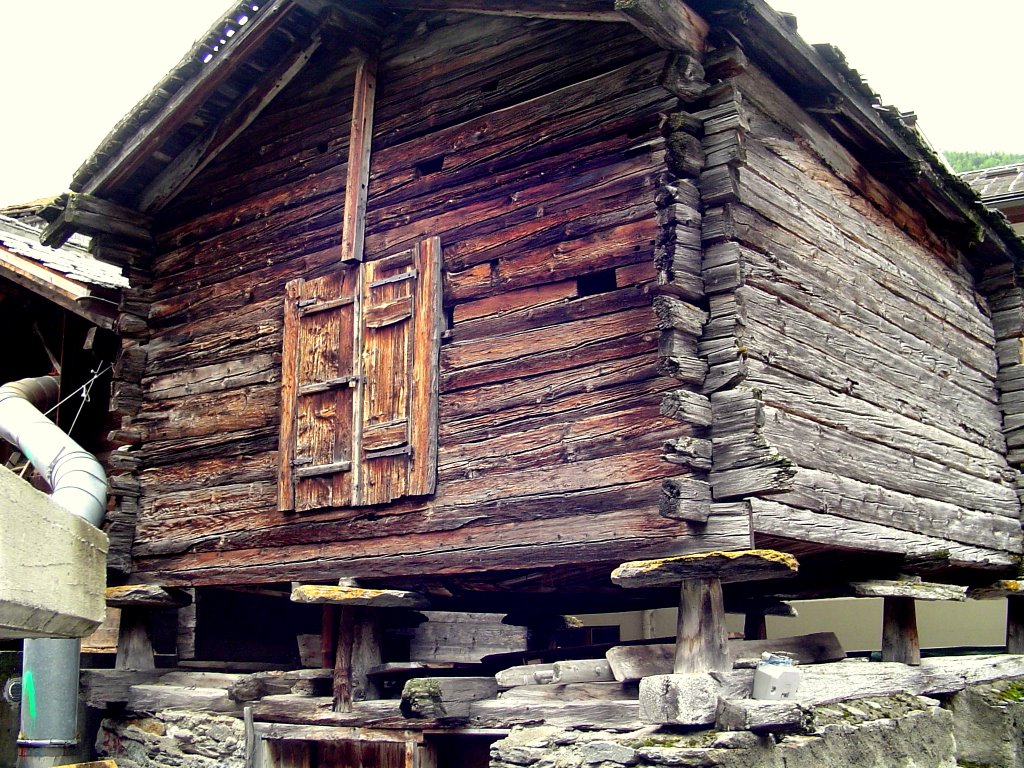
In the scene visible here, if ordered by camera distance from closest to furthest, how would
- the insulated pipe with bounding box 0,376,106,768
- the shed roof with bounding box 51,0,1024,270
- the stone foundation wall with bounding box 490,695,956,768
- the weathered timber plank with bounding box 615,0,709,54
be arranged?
the stone foundation wall with bounding box 490,695,956,768, the weathered timber plank with bounding box 615,0,709,54, the shed roof with bounding box 51,0,1024,270, the insulated pipe with bounding box 0,376,106,768

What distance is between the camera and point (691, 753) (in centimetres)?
561

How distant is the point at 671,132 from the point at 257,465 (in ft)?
12.3

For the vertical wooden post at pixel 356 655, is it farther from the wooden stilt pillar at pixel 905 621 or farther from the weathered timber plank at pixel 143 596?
the wooden stilt pillar at pixel 905 621

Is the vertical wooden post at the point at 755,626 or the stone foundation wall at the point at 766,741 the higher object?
the vertical wooden post at the point at 755,626

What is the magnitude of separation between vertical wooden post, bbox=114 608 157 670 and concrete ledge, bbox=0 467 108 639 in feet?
21.8

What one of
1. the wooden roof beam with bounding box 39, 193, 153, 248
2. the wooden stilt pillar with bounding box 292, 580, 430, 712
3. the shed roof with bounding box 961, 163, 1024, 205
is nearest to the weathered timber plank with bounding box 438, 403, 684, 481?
the wooden stilt pillar with bounding box 292, 580, 430, 712

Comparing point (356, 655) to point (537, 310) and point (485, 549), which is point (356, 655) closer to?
point (485, 549)

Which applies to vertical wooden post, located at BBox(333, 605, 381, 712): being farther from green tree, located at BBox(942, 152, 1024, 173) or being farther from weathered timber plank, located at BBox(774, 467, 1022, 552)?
green tree, located at BBox(942, 152, 1024, 173)

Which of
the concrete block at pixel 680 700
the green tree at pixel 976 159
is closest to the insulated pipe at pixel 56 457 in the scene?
the concrete block at pixel 680 700

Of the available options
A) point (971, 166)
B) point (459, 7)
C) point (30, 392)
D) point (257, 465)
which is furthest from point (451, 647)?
point (971, 166)

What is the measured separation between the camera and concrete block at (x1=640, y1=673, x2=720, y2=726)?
580 centimetres

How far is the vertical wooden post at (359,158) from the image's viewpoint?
7.85 metres

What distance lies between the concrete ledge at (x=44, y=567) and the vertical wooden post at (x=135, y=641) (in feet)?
21.8

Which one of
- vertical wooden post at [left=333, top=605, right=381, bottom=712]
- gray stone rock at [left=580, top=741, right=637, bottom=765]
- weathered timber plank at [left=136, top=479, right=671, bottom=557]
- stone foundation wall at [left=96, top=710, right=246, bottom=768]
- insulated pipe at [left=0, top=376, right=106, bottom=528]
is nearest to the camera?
gray stone rock at [left=580, top=741, right=637, bottom=765]
